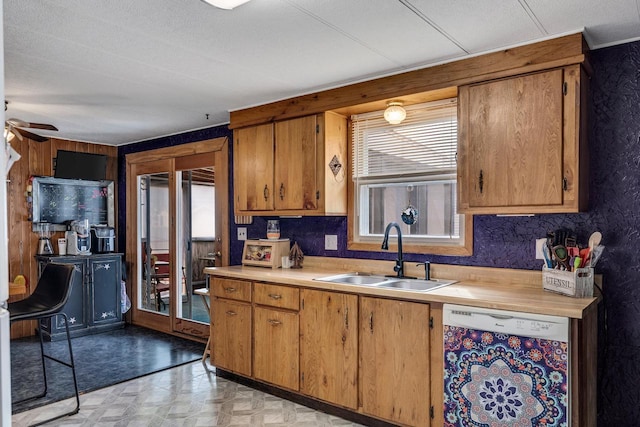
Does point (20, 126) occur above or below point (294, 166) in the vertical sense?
above

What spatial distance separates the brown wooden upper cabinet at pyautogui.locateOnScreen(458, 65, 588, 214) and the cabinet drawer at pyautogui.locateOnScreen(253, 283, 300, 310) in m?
1.27

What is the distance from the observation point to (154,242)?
17.7 feet

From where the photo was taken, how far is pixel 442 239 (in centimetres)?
320

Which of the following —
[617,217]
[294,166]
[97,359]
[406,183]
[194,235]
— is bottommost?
[97,359]

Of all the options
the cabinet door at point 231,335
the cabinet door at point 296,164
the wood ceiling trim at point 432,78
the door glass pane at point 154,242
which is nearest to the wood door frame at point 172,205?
the door glass pane at point 154,242

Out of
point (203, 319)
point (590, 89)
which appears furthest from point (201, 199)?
point (590, 89)

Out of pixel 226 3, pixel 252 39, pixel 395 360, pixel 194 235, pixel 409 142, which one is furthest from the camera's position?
pixel 194 235

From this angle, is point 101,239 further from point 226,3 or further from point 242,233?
point 226,3

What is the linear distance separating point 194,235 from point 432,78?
313 cm

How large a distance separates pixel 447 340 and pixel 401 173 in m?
1.36

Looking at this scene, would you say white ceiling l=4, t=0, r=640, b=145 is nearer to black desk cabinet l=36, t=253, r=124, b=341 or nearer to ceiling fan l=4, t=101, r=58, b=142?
ceiling fan l=4, t=101, r=58, b=142

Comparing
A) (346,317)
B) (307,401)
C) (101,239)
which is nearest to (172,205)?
(101,239)

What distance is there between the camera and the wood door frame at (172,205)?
15.0ft

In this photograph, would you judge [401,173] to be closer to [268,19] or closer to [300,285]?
[300,285]
